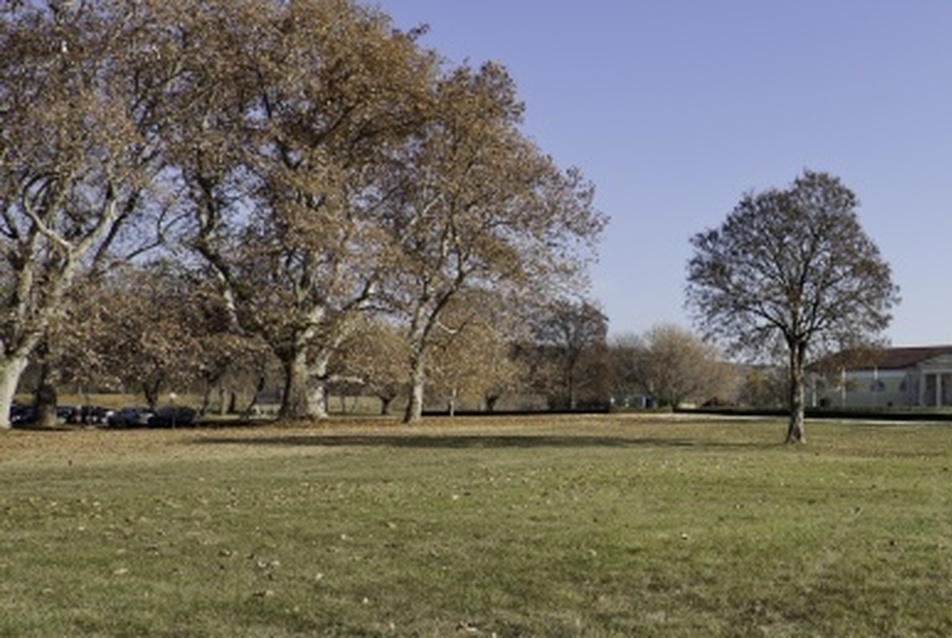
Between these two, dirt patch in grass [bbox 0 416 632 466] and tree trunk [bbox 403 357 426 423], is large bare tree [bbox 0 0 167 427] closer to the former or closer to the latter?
dirt patch in grass [bbox 0 416 632 466]

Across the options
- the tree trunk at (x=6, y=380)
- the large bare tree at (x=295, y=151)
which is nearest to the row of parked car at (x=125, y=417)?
the large bare tree at (x=295, y=151)

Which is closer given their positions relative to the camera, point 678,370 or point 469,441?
point 469,441

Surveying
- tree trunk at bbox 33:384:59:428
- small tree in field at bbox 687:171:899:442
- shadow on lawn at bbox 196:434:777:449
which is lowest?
shadow on lawn at bbox 196:434:777:449

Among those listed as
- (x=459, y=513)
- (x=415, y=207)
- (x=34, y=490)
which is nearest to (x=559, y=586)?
(x=459, y=513)

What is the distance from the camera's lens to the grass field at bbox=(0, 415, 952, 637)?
7441 mm

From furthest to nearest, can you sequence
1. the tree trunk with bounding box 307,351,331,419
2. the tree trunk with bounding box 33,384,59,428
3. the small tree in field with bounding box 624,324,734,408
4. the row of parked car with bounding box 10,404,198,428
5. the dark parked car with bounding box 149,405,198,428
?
1. the small tree in field with bounding box 624,324,734,408
2. the row of parked car with bounding box 10,404,198,428
3. the dark parked car with bounding box 149,405,198,428
4. the tree trunk with bounding box 33,384,59,428
5. the tree trunk with bounding box 307,351,331,419

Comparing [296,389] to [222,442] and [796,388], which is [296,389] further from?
[796,388]

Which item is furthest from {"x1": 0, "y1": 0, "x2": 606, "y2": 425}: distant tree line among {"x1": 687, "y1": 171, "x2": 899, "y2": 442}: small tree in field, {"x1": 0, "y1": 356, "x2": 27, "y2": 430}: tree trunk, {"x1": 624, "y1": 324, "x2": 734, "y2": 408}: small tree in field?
{"x1": 624, "y1": 324, "x2": 734, "y2": 408}: small tree in field

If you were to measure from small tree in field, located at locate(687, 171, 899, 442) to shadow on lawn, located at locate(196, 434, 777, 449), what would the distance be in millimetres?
4117

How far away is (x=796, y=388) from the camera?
35.7 metres

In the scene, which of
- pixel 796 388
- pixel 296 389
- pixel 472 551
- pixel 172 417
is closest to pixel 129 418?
pixel 172 417

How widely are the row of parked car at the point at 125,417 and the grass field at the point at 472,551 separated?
38479 mm

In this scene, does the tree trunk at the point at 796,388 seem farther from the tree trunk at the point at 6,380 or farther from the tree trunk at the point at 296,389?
the tree trunk at the point at 6,380

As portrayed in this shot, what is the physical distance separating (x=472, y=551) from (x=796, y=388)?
2770 centimetres
